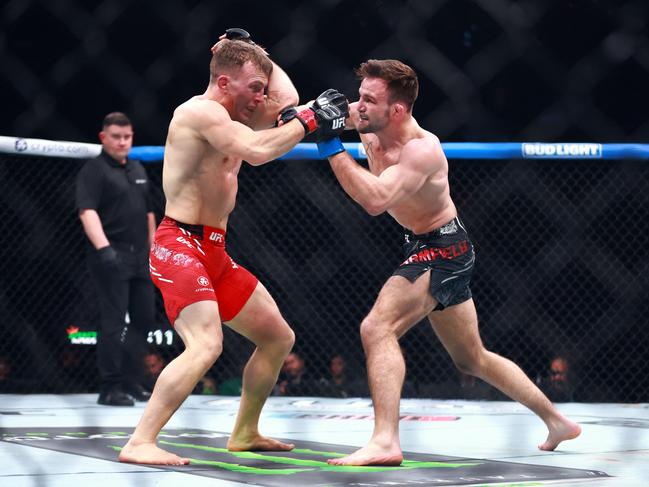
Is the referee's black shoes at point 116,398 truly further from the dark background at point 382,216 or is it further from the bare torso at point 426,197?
the bare torso at point 426,197

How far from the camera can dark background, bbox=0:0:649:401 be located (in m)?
5.35

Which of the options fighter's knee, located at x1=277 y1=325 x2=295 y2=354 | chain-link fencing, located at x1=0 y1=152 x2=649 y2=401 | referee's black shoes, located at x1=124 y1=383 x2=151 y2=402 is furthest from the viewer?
chain-link fencing, located at x1=0 y1=152 x2=649 y2=401

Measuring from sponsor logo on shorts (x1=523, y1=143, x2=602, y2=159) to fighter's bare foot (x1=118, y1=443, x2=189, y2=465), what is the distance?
8.34 ft

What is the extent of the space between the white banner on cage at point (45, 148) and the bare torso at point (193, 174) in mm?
1929

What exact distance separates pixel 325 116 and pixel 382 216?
119 inches

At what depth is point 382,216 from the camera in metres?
5.75

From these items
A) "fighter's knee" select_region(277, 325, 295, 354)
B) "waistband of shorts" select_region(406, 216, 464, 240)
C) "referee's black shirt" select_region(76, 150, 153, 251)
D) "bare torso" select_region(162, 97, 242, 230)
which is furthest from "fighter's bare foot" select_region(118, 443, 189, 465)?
"referee's black shirt" select_region(76, 150, 153, 251)

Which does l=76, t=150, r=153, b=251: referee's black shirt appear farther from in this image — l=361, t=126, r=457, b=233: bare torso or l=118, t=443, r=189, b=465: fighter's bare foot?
l=118, t=443, r=189, b=465: fighter's bare foot

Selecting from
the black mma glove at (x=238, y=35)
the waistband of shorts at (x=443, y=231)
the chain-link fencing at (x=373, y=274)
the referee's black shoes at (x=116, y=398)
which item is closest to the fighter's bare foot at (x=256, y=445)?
the waistband of shorts at (x=443, y=231)

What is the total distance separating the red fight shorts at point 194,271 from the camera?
2748 millimetres

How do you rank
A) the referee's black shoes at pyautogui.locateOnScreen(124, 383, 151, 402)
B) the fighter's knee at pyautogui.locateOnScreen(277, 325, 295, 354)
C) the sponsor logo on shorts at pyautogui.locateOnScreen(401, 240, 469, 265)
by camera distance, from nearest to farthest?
the sponsor logo on shorts at pyautogui.locateOnScreen(401, 240, 469, 265)
the fighter's knee at pyautogui.locateOnScreen(277, 325, 295, 354)
the referee's black shoes at pyautogui.locateOnScreen(124, 383, 151, 402)

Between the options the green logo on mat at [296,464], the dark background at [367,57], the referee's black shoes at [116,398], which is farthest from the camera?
the dark background at [367,57]

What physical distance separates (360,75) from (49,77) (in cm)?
297

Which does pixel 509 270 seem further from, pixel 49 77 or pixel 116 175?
pixel 49 77
